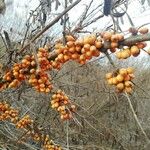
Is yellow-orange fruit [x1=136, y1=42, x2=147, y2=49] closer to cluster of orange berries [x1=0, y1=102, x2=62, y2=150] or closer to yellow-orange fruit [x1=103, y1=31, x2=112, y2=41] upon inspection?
A: yellow-orange fruit [x1=103, y1=31, x2=112, y2=41]

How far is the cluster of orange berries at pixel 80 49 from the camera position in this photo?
1343 millimetres

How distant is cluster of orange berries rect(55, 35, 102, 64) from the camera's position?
4.41 ft

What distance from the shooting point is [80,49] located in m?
1.44

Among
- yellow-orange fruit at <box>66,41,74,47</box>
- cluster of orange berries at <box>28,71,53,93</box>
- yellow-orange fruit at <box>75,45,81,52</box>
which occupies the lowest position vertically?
cluster of orange berries at <box>28,71,53,93</box>

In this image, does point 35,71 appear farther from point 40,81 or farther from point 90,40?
point 90,40

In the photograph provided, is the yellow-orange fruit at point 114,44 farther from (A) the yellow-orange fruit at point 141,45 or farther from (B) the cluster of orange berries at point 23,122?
(B) the cluster of orange berries at point 23,122

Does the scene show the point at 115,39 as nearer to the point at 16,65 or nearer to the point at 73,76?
the point at 16,65

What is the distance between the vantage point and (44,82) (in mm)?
1796

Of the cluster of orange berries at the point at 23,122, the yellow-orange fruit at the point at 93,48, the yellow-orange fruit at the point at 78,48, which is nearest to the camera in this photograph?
the yellow-orange fruit at the point at 93,48

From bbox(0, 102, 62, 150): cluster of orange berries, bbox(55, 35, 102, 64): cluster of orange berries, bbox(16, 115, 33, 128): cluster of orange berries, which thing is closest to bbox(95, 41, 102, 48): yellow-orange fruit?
bbox(55, 35, 102, 64): cluster of orange berries

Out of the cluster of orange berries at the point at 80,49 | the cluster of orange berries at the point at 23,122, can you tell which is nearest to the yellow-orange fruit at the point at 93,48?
the cluster of orange berries at the point at 80,49

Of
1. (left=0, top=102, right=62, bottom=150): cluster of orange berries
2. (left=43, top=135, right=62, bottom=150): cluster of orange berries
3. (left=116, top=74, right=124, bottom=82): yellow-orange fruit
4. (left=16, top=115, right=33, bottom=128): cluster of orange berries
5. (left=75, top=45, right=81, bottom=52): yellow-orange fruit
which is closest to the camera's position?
(left=116, top=74, right=124, bottom=82): yellow-orange fruit

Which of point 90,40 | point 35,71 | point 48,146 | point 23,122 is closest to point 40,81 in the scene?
point 35,71

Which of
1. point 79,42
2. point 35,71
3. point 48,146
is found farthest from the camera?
point 48,146
